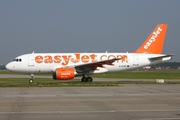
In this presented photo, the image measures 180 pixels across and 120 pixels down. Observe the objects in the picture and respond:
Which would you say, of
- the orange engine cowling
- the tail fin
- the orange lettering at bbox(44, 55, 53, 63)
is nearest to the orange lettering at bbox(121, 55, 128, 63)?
the tail fin

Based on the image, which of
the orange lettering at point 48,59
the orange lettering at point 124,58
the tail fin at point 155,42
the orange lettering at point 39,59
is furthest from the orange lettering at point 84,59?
the tail fin at point 155,42

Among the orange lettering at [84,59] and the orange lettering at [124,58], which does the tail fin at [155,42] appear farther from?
the orange lettering at [84,59]

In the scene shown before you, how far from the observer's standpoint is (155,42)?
36.6 m

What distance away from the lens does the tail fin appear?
36500 millimetres

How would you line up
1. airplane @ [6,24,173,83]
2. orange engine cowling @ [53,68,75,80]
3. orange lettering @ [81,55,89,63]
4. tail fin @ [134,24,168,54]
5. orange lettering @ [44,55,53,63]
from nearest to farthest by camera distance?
orange engine cowling @ [53,68,75,80]
airplane @ [6,24,173,83]
orange lettering @ [44,55,53,63]
orange lettering @ [81,55,89,63]
tail fin @ [134,24,168,54]

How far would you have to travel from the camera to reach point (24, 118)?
33.1 feet

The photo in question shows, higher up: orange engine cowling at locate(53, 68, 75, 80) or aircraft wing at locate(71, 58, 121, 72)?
aircraft wing at locate(71, 58, 121, 72)

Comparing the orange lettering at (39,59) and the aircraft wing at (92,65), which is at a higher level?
the orange lettering at (39,59)

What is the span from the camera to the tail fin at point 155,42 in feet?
120

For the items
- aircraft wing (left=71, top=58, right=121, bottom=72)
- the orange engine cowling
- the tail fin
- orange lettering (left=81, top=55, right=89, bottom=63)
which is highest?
the tail fin

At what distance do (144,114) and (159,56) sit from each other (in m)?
24.7

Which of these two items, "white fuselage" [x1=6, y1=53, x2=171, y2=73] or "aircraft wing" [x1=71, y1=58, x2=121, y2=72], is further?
"white fuselage" [x1=6, y1=53, x2=171, y2=73]

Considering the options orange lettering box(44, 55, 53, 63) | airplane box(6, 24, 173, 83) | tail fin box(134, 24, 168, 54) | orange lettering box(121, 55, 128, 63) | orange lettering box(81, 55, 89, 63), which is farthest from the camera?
tail fin box(134, 24, 168, 54)

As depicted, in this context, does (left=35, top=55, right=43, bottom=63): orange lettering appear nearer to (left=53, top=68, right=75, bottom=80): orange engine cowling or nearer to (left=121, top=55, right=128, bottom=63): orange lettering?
(left=53, top=68, right=75, bottom=80): orange engine cowling
